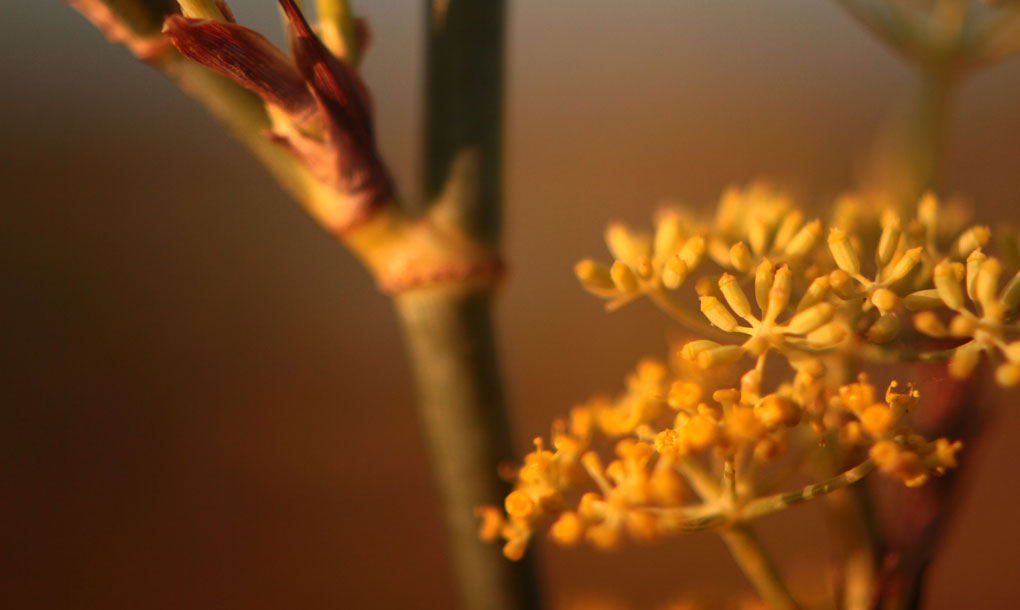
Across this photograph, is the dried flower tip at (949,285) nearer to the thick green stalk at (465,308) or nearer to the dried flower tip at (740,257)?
the dried flower tip at (740,257)

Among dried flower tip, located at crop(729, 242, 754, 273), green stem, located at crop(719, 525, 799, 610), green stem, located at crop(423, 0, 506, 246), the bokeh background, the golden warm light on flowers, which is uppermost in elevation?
green stem, located at crop(423, 0, 506, 246)

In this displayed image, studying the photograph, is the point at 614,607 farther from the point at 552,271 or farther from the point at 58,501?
the point at 552,271

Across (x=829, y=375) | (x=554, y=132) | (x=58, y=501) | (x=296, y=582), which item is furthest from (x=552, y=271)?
(x=829, y=375)

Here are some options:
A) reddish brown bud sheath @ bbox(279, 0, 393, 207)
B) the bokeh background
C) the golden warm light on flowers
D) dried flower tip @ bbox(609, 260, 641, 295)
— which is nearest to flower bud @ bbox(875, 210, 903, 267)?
the golden warm light on flowers

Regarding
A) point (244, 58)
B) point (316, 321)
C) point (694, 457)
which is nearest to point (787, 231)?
point (694, 457)

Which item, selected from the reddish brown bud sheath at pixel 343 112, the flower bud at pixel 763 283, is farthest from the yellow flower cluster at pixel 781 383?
the reddish brown bud sheath at pixel 343 112

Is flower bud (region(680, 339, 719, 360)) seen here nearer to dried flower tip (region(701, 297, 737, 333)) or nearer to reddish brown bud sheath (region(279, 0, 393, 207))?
dried flower tip (region(701, 297, 737, 333))

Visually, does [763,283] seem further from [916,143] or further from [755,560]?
[916,143]
